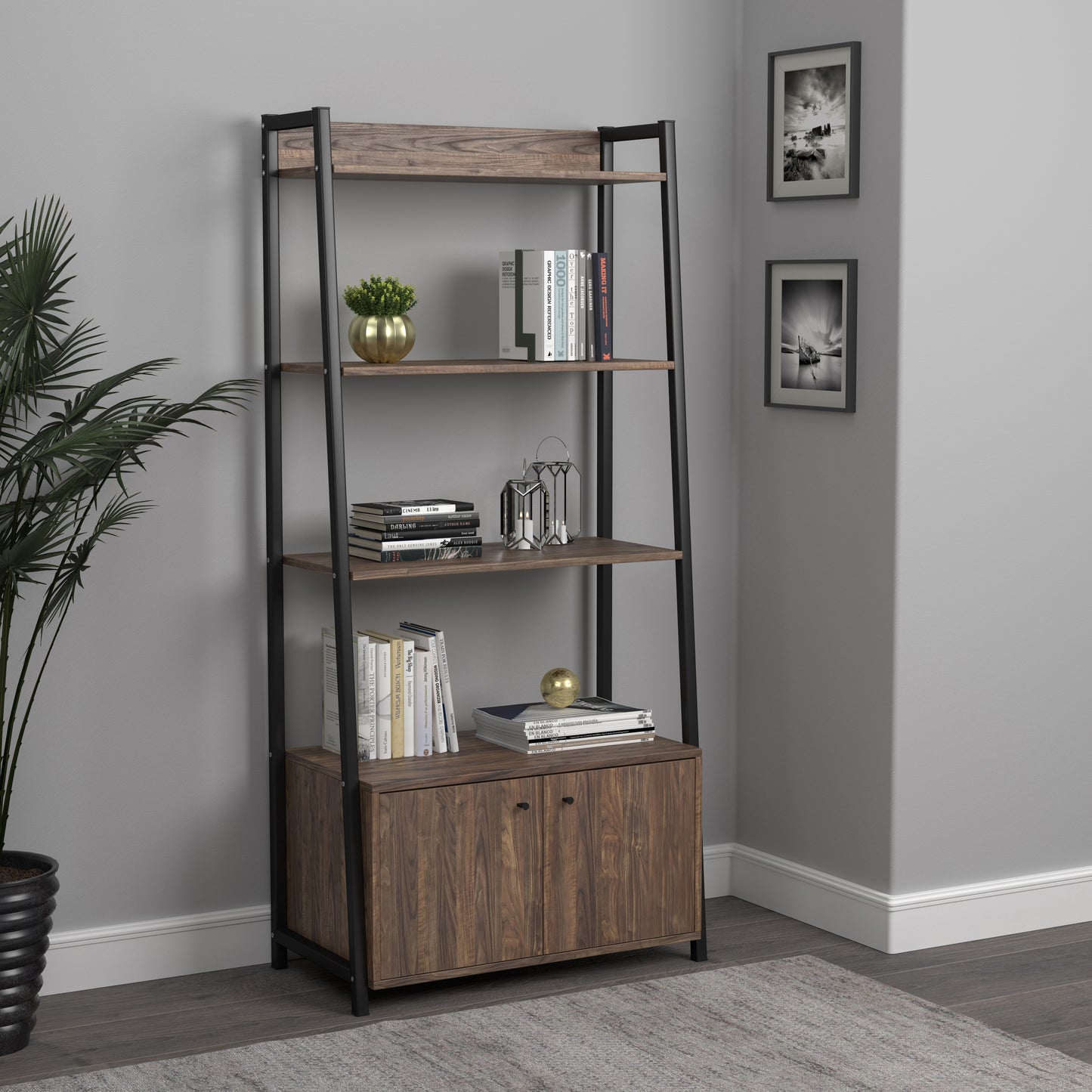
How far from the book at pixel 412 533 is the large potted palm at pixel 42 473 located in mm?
407

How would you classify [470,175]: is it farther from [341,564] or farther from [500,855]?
[500,855]

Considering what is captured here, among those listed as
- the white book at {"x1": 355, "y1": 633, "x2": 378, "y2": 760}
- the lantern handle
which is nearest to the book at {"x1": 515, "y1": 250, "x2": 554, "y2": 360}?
the lantern handle

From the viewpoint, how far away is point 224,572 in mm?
3703

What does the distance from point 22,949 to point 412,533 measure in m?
1.18

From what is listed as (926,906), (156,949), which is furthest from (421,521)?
(926,906)

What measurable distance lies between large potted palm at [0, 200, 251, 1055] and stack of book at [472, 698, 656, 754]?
0.97 m

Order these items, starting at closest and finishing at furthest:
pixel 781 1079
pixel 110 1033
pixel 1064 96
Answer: pixel 781 1079
pixel 110 1033
pixel 1064 96

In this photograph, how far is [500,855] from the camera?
3541mm

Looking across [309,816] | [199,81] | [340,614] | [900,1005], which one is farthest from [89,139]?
[900,1005]

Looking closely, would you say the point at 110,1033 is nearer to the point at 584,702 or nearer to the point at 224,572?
the point at 224,572

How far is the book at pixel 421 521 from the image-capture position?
11.6ft

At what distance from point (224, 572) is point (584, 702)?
93 centimetres

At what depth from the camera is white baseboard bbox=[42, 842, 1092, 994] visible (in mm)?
3635

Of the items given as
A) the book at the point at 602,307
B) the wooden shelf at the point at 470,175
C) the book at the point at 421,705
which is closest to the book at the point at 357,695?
the book at the point at 421,705
